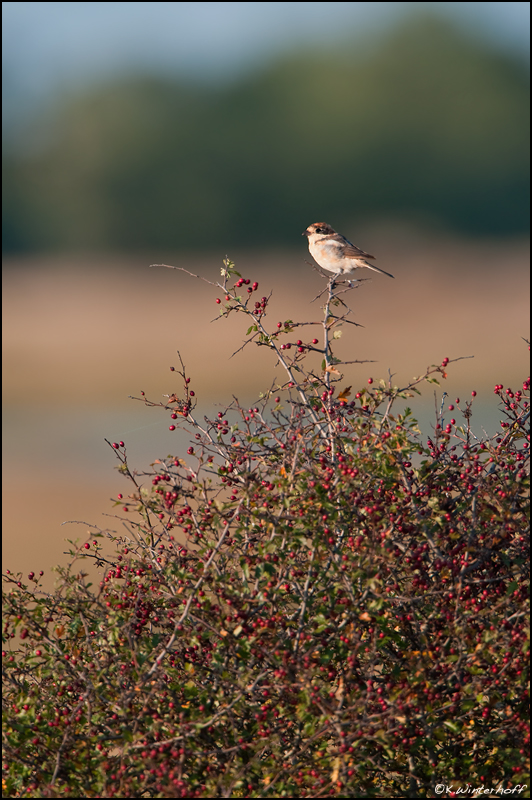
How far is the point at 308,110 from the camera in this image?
193ft

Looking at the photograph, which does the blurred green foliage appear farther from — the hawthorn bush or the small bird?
the hawthorn bush

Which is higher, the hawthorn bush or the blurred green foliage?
the blurred green foliage

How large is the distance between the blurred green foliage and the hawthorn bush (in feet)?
149

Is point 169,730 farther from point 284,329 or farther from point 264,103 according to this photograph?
point 264,103

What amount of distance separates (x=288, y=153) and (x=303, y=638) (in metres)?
53.7

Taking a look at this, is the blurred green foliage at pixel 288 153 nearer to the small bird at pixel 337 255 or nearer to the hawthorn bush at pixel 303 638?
the small bird at pixel 337 255

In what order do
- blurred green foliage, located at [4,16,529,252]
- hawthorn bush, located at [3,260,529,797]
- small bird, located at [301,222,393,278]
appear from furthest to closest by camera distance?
blurred green foliage, located at [4,16,529,252], small bird, located at [301,222,393,278], hawthorn bush, located at [3,260,529,797]

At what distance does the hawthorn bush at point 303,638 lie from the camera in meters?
2.79

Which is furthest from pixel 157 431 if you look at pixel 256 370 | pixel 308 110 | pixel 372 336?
pixel 308 110

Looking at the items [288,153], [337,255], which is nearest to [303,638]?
[337,255]

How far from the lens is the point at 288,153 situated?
177ft

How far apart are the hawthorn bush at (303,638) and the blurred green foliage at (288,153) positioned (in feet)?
149

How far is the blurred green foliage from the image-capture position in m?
50.5

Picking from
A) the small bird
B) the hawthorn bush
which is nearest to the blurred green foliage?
the small bird
